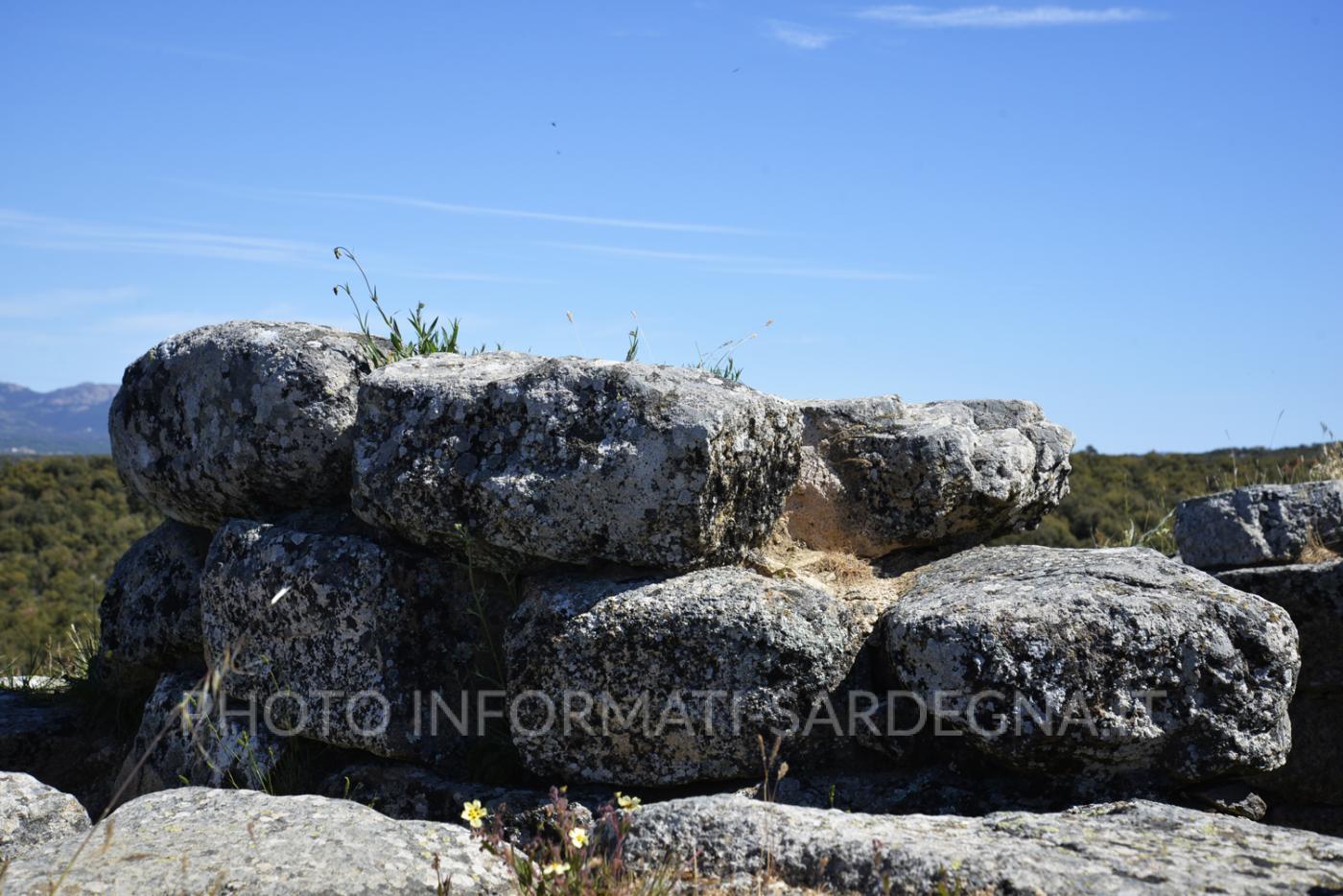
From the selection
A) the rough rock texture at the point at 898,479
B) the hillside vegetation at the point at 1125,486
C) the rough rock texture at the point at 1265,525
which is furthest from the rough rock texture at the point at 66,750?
the hillside vegetation at the point at 1125,486

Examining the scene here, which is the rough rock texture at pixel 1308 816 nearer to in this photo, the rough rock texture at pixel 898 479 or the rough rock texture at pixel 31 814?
the rough rock texture at pixel 898 479

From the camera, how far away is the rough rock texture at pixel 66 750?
7.28 metres

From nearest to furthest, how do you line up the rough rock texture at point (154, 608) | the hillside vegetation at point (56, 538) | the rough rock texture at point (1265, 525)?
the rough rock texture at point (154, 608)
the rough rock texture at point (1265, 525)
the hillside vegetation at point (56, 538)

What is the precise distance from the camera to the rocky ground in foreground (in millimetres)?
4391

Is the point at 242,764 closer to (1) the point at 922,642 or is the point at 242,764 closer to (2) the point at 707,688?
(2) the point at 707,688

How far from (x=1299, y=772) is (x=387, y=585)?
5.43 meters

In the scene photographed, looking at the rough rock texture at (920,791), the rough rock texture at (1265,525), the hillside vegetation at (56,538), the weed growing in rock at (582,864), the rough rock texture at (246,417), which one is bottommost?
Answer: the hillside vegetation at (56,538)

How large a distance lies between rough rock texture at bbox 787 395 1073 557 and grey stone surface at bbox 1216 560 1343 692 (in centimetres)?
171

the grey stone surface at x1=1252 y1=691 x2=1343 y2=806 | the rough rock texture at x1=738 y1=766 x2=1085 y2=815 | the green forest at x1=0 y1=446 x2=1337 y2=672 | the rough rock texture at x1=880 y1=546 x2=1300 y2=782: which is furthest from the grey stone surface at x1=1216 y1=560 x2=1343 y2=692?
the green forest at x1=0 y1=446 x2=1337 y2=672

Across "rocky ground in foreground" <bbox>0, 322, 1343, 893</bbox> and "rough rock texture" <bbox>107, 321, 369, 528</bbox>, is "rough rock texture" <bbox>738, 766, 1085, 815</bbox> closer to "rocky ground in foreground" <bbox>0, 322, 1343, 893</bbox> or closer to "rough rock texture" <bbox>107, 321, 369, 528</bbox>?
"rocky ground in foreground" <bbox>0, 322, 1343, 893</bbox>

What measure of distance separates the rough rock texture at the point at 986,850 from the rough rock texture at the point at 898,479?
6.95 ft

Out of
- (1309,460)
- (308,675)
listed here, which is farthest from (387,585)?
(1309,460)

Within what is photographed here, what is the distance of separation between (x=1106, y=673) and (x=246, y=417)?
15.5 feet

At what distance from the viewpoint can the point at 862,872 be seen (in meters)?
4.18
